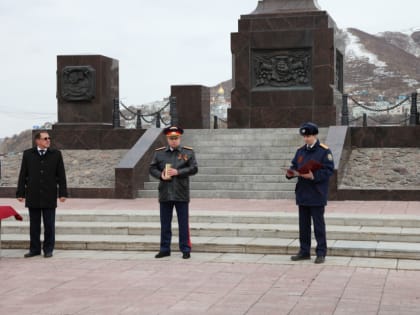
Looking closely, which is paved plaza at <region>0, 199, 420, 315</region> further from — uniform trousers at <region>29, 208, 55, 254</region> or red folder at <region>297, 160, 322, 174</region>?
red folder at <region>297, 160, 322, 174</region>

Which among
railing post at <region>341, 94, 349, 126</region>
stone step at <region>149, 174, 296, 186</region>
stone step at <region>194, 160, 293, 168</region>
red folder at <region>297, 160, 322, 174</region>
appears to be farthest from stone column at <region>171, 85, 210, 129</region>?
red folder at <region>297, 160, 322, 174</region>

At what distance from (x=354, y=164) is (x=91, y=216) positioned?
629cm

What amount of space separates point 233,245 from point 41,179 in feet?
8.44

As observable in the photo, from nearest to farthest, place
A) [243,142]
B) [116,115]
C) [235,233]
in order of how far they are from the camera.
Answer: [235,233] < [243,142] < [116,115]

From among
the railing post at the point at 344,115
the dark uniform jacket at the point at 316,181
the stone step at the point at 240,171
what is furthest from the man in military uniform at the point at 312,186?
the railing post at the point at 344,115

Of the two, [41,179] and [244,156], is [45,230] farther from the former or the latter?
[244,156]

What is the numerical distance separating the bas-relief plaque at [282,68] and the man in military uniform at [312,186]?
35.2ft

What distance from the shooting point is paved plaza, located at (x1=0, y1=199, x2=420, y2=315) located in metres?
7.17

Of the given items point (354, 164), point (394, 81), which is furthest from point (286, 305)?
point (394, 81)

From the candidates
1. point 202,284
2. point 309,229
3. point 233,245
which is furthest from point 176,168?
point 202,284

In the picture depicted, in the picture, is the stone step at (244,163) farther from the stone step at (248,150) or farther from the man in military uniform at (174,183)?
the man in military uniform at (174,183)

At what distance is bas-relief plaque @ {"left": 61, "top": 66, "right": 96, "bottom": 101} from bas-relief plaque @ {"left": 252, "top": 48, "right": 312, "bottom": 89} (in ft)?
13.3

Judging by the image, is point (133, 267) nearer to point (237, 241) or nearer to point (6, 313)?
point (237, 241)

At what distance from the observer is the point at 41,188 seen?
1040cm
